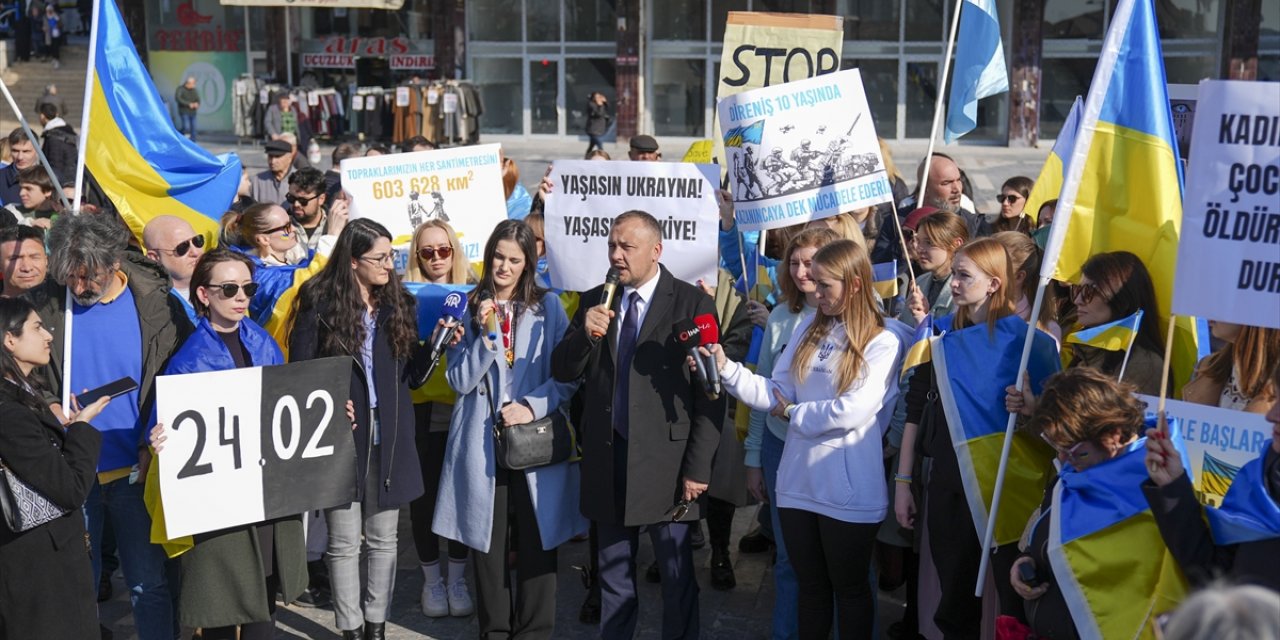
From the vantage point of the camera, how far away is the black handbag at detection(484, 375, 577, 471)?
17.4ft

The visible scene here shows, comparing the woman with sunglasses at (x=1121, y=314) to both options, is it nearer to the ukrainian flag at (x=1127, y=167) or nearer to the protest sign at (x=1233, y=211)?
the ukrainian flag at (x=1127, y=167)

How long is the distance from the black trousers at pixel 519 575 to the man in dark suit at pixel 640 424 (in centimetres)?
30

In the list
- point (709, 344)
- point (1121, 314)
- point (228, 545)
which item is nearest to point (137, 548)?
point (228, 545)

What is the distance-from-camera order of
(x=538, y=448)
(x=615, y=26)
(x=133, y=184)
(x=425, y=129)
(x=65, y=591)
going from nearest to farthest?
(x=65, y=591), (x=538, y=448), (x=133, y=184), (x=425, y=129), (x=615, y=26)

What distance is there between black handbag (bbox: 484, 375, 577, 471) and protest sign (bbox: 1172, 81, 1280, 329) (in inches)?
102

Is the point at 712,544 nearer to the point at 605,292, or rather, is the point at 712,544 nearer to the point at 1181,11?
the point at 605,292

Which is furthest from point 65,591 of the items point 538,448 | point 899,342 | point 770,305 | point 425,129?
point 425,129

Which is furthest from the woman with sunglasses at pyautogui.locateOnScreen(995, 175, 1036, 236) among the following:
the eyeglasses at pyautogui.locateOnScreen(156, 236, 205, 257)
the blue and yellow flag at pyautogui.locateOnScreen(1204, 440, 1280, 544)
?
the eyeglasses at pyautogui.locateOnScreen(156, 236, 205, 257)

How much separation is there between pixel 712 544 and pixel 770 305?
1.26 meters

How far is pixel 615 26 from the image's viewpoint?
88.8 feet

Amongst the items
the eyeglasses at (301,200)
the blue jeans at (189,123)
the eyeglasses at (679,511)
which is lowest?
the eyeglasses at (679,511)

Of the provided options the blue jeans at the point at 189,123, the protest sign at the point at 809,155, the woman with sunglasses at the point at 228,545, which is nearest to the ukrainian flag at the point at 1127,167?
the protest sign at the point at 809,155

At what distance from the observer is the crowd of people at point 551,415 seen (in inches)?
173

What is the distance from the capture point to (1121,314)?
438 centimetres
